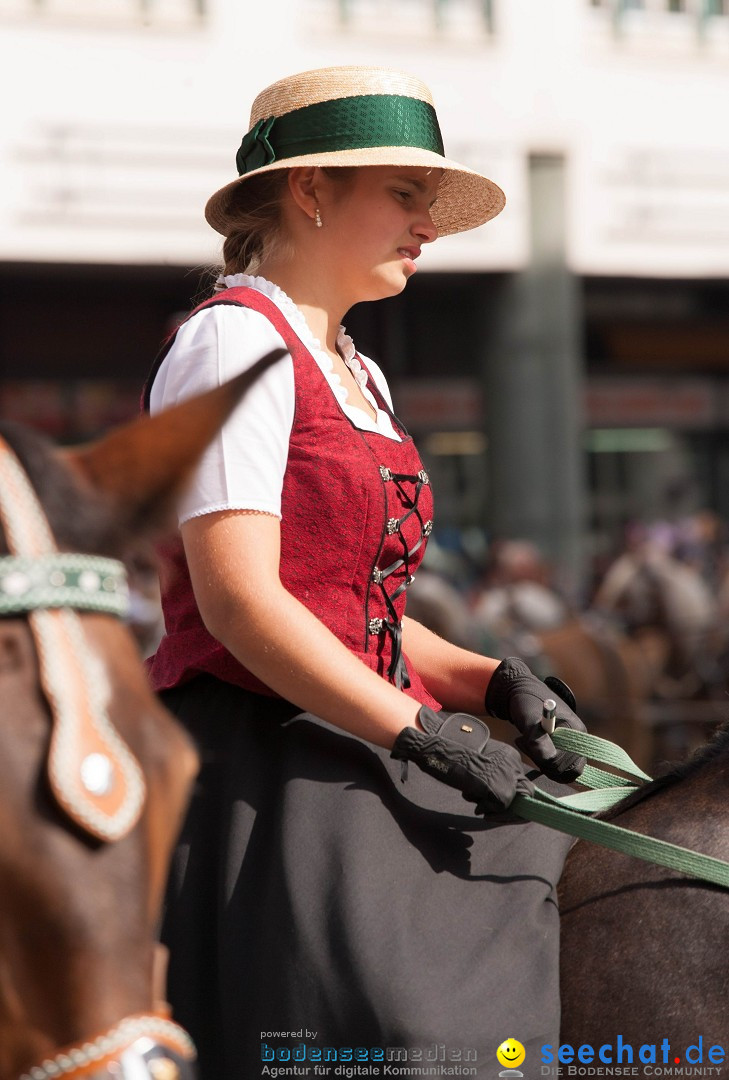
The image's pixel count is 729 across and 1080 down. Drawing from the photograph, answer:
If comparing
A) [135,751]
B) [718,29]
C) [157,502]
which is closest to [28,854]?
[135,751]

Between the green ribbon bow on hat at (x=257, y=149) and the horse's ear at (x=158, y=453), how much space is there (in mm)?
928

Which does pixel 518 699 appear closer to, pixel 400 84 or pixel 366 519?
pixel 366 519

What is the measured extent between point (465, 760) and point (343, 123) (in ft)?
3.15

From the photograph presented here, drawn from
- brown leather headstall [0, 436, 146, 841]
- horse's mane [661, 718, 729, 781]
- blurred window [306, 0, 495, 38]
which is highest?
blurred window [306, 0, 495, 38]

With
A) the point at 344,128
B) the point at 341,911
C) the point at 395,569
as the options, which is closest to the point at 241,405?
the point at 395,569

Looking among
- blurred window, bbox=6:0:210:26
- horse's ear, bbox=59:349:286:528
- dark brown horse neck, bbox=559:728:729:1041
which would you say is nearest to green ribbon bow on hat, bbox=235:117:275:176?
horse's ear, bbox=59:349:286:528

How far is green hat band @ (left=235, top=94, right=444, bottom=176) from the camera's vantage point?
199cm

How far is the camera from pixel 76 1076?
1047mm

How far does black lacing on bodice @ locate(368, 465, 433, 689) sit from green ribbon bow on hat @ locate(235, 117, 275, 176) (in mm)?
515

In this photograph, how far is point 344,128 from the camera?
199 centimetres

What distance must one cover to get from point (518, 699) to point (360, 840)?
42 centimetres

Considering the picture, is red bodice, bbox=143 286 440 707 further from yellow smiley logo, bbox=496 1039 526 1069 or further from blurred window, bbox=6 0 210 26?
blurred window, bbox=6 0 210 26

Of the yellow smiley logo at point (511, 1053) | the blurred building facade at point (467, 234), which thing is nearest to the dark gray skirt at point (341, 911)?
the yellow smiley logo at point (511, 1053)

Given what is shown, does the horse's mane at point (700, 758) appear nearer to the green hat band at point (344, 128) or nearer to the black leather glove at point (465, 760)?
the black leather glove at point (465, 760)
